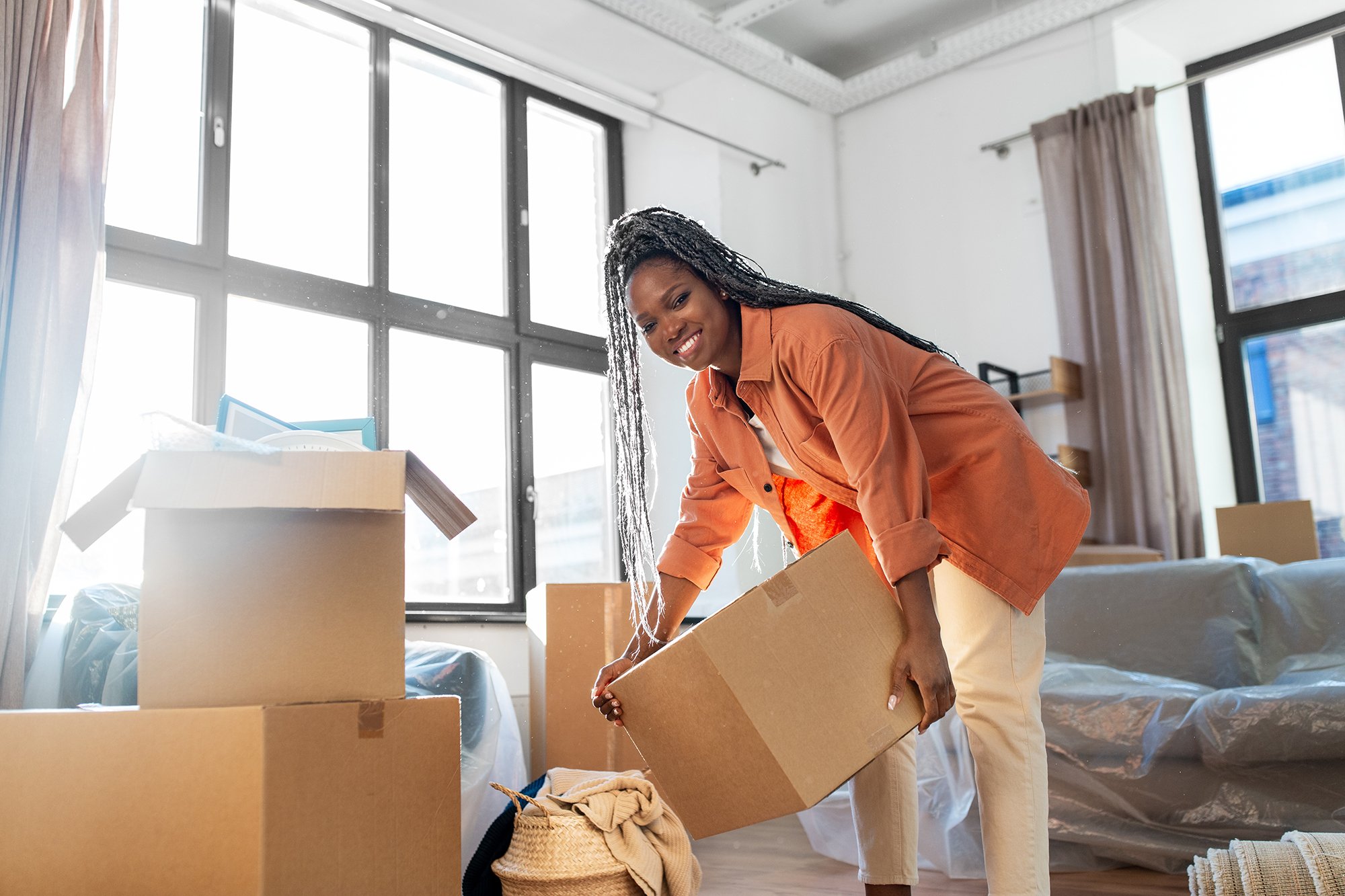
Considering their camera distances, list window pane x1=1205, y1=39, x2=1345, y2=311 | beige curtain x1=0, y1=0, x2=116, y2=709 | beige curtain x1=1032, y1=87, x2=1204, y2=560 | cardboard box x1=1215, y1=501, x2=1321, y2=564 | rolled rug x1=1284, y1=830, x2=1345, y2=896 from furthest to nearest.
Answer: window pane x1=1205, y1=39, x2=1345, y2=311, beige curtain x1=1032, y1=87, x2=1204, y2=560, cardboard box x1=1215, y1=501, x2=1321, y2=564, beige curtain x1=0, y1=0, x2=116, y2=709, rolled rug x1=1284, y1=830, x2=1345, y2=896

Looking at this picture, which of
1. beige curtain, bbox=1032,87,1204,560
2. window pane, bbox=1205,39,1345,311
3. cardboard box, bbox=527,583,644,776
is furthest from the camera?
window pane, bbox=1205,39,1345,311

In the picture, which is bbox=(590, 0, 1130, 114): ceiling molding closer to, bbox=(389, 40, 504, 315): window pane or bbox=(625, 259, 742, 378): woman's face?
bbox=(389, 40, 504, 315): window pane

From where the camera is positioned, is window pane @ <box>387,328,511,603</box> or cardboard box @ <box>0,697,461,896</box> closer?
cardboard box @ <box>0,697,461,896</box>

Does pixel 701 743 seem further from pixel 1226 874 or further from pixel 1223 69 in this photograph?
pixel 1223 69

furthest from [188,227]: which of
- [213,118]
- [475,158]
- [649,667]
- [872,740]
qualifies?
[872,740]

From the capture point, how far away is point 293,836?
114 centimetres

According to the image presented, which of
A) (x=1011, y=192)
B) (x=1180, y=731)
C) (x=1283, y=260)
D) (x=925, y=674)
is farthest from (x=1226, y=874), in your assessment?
(x=1011, y=192)

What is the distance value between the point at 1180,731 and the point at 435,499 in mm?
1542

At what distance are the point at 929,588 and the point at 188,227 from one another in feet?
8.05

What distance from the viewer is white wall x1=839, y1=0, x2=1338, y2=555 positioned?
3.76 m

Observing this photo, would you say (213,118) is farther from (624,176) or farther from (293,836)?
(293,836)

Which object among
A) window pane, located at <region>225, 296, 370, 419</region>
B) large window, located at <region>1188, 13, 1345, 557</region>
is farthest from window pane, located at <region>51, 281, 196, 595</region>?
large window, located at <region>1188, 13, 1345, 557</region>

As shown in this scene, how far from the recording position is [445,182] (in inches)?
144

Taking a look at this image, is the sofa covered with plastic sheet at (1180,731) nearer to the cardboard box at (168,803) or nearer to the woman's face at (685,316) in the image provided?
the woman's face at (685,316)
